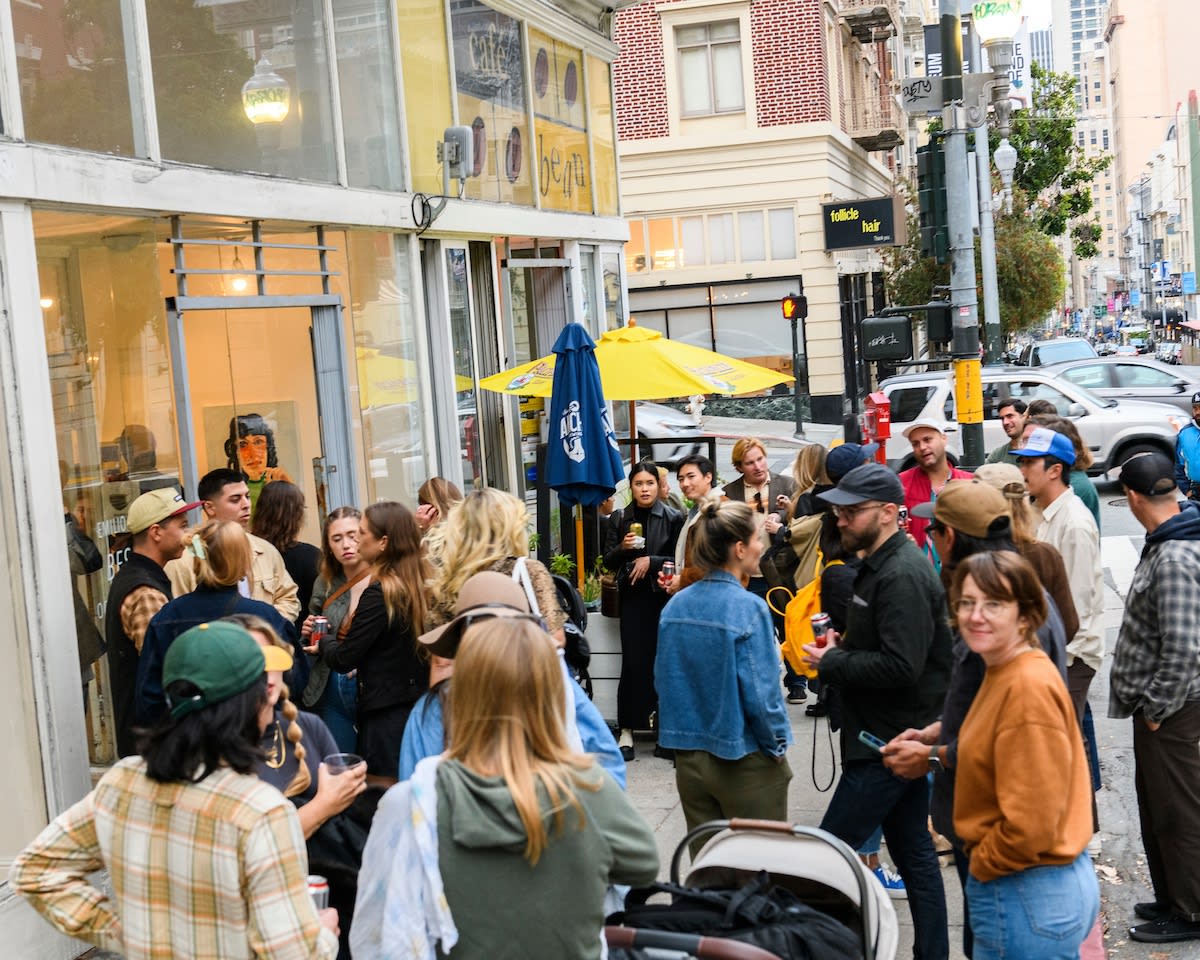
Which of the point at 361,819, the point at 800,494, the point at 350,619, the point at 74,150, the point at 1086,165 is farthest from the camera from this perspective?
the point at 1086,165

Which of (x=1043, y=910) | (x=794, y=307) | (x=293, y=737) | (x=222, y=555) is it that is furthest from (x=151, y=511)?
(x=794, y=307)

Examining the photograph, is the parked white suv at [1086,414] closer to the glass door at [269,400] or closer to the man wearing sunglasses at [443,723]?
the glass door at [269,400]

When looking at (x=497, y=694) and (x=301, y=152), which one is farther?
(x=301, y=152)

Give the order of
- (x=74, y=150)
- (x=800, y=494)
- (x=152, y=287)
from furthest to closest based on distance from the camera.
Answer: (x=800, y=494), (x=152, y=287), (x=74, y=150)

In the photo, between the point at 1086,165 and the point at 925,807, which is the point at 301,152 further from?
the point at 1086,165

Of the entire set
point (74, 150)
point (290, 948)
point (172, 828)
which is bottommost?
point (290, 948)

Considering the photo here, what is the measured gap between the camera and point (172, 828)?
3051 millimetres

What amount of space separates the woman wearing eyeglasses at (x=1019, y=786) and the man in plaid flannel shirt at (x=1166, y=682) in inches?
62.3

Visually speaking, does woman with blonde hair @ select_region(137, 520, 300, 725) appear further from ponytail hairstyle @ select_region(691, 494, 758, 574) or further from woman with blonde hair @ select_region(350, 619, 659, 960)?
woman with blonde hair @ select_region(350, 619, 659, 960)

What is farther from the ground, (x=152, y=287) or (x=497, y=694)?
(x=152, y=287)

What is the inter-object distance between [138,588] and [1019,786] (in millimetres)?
3847

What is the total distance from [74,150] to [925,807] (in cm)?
505

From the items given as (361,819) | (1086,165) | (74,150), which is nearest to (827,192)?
(1086,165)

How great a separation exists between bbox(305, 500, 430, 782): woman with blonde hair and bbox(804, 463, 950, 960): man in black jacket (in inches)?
64.2
